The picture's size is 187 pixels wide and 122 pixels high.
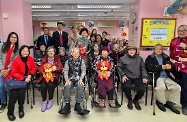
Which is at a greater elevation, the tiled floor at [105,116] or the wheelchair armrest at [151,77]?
the wheelchair armrest at [151,77]

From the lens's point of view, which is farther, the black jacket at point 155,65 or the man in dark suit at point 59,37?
the man in dark suit at point 59,37

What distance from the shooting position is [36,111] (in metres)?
2.50

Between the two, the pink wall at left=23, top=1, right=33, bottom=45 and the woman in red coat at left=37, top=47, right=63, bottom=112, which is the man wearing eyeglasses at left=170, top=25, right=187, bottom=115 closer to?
the woman in red coat at left=37, top=47, right=63, bottom=112

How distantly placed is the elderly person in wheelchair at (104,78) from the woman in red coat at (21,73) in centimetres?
112

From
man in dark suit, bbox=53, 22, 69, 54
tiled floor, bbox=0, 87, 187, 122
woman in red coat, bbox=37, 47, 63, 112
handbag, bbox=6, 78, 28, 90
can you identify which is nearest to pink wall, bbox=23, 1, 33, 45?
man in dark suit, bbox=53, 22, 69, 54

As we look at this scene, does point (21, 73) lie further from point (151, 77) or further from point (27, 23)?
point (151, 77)

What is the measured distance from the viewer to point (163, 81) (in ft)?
8.70

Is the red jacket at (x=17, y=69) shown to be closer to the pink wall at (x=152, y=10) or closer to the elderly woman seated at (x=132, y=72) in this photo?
the elderly woman seated at (x=132, y=72)

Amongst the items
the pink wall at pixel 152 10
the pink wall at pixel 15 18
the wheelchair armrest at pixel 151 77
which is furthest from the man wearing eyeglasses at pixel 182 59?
the pink wall at pixel 15 18

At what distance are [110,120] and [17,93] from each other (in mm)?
1471

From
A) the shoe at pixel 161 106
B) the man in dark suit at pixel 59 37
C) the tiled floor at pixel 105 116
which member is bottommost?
the tiled floor at pixel 105 116

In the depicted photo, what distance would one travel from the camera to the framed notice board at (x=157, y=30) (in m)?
3.45

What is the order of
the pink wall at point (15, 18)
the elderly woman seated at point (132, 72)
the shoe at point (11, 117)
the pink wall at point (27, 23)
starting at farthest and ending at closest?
the pink wall at point (27, 23)
the pink wall at point (15, 18)
the elderly woman seated at point (132, 72)
the shoe at point (11, 117)

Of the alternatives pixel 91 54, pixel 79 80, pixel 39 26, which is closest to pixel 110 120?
pixel 79 80
